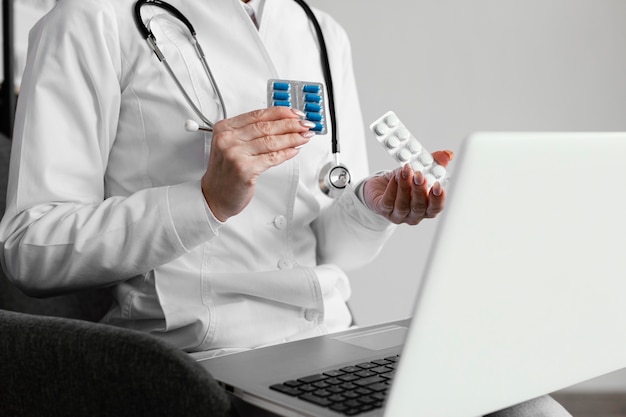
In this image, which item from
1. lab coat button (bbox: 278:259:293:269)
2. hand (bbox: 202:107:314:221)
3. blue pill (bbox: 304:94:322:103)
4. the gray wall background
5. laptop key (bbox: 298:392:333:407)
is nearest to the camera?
laptop key (bbox: 298:392:333:407)

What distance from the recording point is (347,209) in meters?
1.05

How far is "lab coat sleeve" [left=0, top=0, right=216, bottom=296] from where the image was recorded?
2.69 feet

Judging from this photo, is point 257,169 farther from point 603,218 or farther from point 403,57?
point 403,57

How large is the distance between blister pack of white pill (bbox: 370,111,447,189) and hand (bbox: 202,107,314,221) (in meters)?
0.10

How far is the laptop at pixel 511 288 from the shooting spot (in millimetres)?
453

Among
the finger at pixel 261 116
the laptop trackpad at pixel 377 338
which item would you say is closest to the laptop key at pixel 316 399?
the laptop trackpad at pixel 377 338

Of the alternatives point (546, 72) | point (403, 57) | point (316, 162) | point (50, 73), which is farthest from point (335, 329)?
point (546, 72)

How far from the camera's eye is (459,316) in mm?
478

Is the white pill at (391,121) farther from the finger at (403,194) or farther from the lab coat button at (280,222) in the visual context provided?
the lab coat button at (280,222)

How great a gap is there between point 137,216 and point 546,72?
1.52 m

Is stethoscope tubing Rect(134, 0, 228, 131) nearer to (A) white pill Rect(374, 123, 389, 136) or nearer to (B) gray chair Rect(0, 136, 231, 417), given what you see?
(A) white pill Rect(374, 123, 389, 136)

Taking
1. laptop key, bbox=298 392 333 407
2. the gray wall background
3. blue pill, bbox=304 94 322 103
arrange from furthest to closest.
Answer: the gray wall background, blue pill, bbox=304 94 322 103, laptop key, bbox=298 392 333 407

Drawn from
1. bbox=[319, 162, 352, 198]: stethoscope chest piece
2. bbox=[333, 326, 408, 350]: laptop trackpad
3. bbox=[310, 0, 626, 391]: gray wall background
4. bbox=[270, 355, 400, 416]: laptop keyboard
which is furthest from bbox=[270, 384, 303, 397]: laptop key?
bbox=[310, 0, 626, 391]: gray wall background

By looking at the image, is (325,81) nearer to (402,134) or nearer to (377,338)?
(402,134)
